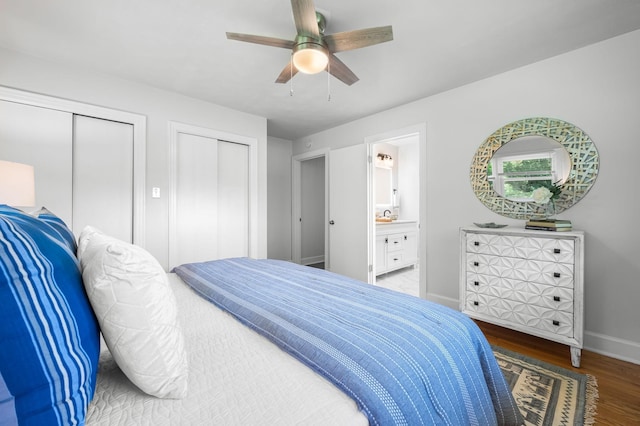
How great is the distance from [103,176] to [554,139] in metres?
4.26

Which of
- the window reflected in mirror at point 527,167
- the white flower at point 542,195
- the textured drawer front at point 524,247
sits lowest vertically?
the textured drawer front at point 524,247

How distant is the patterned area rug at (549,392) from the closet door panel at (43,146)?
3829 mm

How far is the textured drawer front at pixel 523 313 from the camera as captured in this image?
6.54 feet

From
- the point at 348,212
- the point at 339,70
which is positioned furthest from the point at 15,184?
the point at 348,212

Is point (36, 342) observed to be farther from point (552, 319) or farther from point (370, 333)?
point (552, 319)

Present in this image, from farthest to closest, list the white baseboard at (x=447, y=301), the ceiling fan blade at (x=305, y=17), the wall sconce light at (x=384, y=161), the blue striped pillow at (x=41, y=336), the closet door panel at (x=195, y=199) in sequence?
the wall sconce light at (x=384, y=161), the closet door panel at (x=195, y=199), the white baseboard at (x=447, y=301), the ceiling fan blade at (x=305, y=17), the blue striped pillow at (x=41, y=336)

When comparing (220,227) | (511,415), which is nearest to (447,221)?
(511,415)

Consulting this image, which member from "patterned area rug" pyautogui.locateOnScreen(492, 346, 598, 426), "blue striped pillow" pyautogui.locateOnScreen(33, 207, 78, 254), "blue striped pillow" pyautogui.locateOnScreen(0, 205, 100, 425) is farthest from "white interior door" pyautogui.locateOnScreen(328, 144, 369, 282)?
"blue striped pillow" pyautogui.locateOnScreen(0, 205, 100, 425)

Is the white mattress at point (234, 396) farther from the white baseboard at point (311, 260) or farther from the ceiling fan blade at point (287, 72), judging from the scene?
the white baseboard at point (311, 260)

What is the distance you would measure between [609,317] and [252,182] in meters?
3.85

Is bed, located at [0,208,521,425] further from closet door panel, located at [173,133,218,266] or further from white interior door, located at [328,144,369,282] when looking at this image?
white interior door, located at [328,144,369,282]

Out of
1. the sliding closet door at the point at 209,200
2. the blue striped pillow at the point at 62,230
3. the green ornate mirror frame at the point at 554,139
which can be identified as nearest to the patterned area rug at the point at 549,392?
the green ornate mirror frame at the point at 554,139

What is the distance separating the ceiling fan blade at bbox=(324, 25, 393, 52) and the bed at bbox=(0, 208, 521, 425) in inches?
60.9

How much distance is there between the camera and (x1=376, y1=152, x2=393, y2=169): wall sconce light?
5.67 metres
